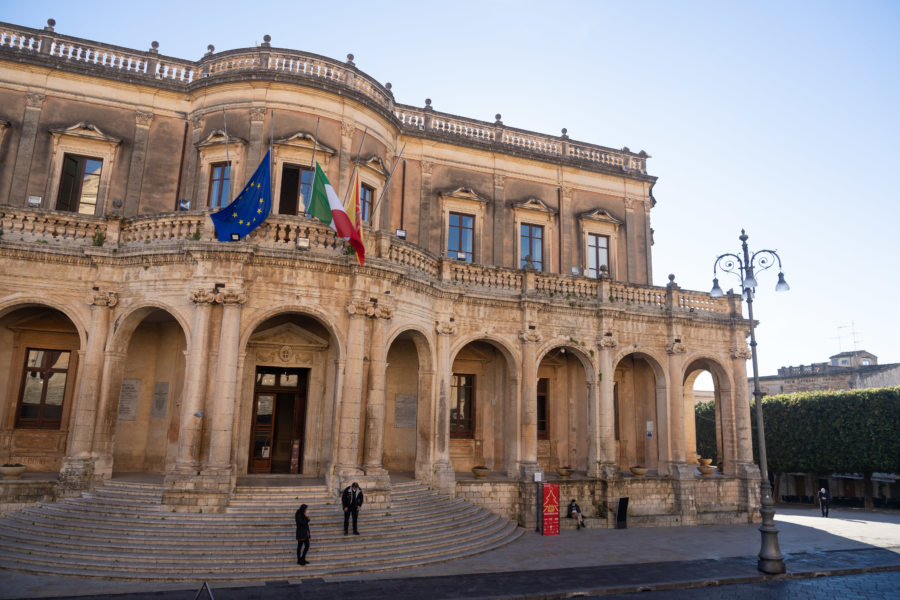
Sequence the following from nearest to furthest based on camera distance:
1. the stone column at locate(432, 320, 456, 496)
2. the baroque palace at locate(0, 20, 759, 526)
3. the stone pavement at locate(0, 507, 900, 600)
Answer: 1. the stone pavement at locate(0, 507, 900, 600)
2. the baroque palace at locate(0, 20, 759, 526)
3. the stone column at locate(432, 320, 456, 496)

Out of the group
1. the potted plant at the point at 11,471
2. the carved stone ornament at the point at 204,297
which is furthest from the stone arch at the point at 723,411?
the potted plant at the point at 11,471

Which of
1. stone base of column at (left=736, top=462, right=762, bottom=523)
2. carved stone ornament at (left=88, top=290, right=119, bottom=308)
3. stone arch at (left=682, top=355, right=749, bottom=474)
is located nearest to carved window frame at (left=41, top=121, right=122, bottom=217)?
carved stone ornament at (left=88, top=290, right=119, bottom=308)

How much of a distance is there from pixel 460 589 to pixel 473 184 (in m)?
16.3

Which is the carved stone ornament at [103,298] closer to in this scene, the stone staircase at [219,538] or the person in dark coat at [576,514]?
the stone staircase at [219,538]

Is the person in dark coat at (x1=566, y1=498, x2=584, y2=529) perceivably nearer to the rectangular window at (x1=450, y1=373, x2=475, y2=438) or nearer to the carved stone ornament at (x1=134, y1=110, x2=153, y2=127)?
the rectangular window at (x1=450, y1=373, x2=475, y2=438)

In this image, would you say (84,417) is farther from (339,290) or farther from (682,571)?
(682,571)

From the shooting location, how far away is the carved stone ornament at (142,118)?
67.9 ft

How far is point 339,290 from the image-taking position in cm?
1702

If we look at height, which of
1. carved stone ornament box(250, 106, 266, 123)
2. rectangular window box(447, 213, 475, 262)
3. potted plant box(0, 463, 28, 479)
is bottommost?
potted plant box(0, 463, 28, 479)

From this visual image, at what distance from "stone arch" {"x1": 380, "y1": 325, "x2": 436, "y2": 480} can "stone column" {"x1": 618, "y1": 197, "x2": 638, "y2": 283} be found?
10.7m

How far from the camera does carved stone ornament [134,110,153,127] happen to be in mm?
20703

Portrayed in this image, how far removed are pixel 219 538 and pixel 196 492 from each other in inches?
64.5

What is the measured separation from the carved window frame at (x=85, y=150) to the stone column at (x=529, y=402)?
15.3m

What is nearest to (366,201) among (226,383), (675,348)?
(226,383)
